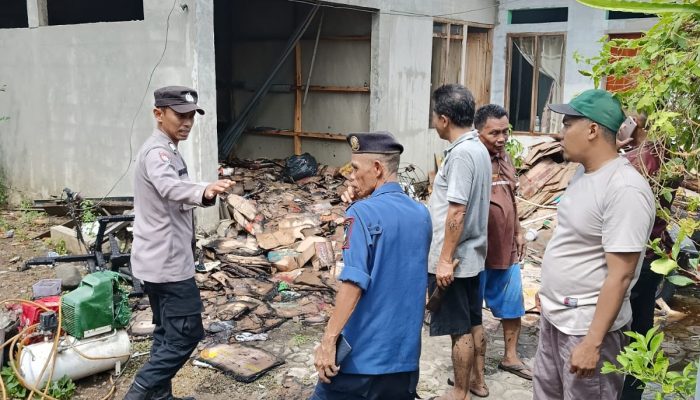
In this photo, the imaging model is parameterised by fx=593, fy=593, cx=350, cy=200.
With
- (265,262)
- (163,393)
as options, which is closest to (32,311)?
(163,393)

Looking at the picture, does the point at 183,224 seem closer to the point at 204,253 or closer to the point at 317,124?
the point at 204,253

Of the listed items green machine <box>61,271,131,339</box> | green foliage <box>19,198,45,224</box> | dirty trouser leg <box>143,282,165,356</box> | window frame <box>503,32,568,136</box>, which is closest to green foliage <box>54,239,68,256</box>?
green foliage <box>19,198,45,224</box>

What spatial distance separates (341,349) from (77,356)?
2604mm

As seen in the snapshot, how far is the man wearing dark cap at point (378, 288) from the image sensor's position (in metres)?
2.55

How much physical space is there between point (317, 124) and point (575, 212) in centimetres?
922

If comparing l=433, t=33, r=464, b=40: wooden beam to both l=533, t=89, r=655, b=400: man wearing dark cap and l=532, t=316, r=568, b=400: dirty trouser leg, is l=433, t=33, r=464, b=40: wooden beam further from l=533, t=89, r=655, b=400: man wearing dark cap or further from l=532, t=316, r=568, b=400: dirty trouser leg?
l=532, t=316, r=568, b=400: dirty trouser leg

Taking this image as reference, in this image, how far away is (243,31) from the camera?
41.1 feet

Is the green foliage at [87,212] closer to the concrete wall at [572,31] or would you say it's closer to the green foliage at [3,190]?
the green foliage at [3,190]

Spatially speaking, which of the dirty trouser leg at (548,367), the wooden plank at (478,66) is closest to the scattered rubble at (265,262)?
the dirty trouser leg at (548,367)

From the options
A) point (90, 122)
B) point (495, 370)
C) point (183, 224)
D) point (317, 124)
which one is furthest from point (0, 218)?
point (495, 370)

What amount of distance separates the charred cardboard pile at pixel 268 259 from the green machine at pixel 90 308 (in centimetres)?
109

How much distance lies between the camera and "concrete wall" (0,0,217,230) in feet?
25.2

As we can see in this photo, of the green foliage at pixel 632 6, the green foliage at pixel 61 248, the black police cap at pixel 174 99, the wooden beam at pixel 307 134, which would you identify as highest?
the green foliage at pixel 632 6

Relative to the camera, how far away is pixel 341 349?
2564 millimetres
